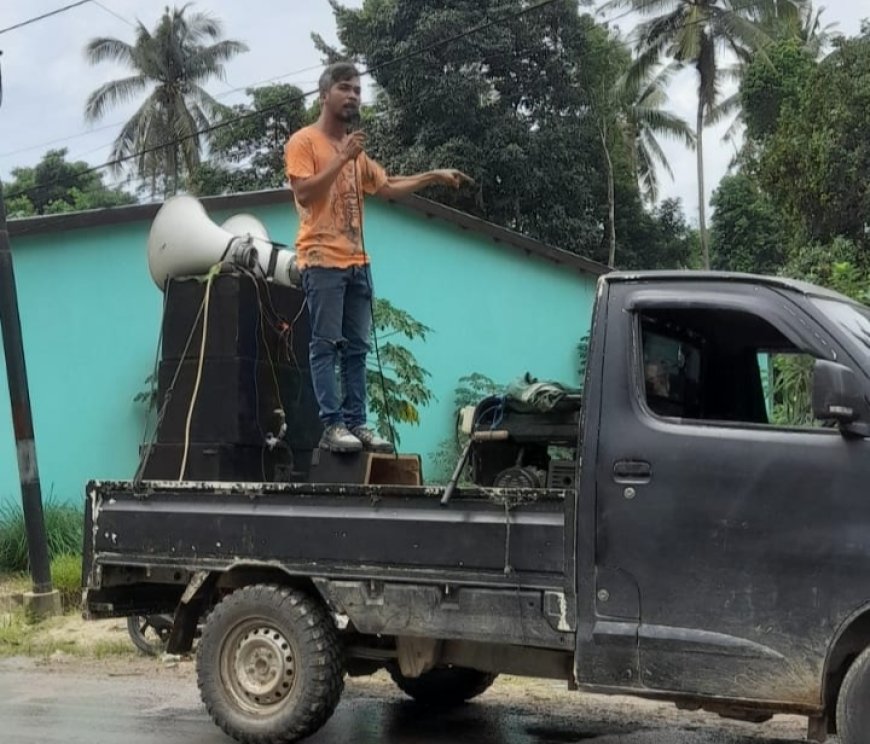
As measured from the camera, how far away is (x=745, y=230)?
29.5 m

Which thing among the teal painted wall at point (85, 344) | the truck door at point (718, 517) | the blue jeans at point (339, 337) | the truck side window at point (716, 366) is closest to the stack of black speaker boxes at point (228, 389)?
the blue jeans at point (339, 337)

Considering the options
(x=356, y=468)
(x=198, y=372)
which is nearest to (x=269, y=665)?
(x=356, y=468)

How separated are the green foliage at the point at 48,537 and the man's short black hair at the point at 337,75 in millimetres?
6769

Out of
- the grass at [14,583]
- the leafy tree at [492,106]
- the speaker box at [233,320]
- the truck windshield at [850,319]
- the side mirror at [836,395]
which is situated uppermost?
the leafy tree at [492,106]

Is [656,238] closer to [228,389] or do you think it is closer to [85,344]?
[85,344]

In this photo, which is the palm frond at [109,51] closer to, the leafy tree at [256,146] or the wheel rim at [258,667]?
the leafy tree at [256,146]

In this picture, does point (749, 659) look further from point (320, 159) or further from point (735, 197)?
point (735, 197)

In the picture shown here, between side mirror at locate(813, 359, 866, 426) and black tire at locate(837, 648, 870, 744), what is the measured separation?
868 millimetres

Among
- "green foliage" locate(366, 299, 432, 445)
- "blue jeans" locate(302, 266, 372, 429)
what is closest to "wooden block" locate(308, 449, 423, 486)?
"blue jeans" locate(302, 266, 372, 429)

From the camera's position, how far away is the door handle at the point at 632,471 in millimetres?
4346

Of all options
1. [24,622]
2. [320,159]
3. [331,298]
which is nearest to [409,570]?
[331,298]

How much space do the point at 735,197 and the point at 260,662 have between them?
2676 centimetres

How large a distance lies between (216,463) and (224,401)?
14.1 inches

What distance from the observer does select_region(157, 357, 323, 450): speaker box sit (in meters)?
5.94
